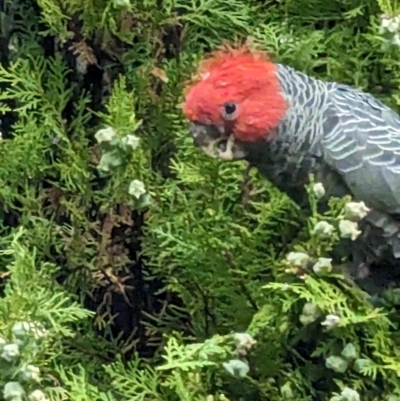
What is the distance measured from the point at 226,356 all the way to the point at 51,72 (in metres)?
0.39

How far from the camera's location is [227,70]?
2.56ft

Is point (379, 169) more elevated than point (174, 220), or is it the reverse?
point (379, 169)

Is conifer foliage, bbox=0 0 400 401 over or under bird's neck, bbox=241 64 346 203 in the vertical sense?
under

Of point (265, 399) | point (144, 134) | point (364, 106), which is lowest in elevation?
point (265, 399)

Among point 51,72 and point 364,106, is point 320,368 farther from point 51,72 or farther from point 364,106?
point 51,72

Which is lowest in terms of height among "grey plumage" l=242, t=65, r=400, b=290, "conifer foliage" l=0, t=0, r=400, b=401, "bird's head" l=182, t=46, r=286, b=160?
"conifer foliage" l=0, t=0, r=400, b=401

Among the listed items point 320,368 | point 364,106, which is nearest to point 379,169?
point 364,106

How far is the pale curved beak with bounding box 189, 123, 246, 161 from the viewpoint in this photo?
78 cm

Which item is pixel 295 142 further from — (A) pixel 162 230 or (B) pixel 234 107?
(A) pixel 162 230

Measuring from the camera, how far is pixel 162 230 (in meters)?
0.92

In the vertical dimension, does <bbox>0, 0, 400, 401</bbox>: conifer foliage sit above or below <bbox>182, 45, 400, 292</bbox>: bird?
below

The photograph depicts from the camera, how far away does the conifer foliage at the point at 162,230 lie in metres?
0.79

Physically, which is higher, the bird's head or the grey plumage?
the bird's head

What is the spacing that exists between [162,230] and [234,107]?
0.63 feet
